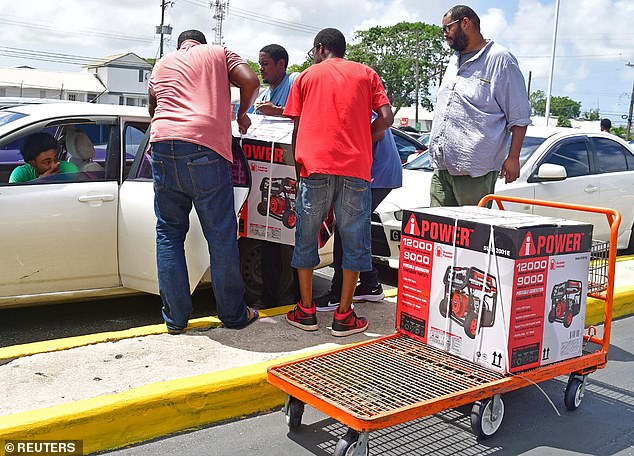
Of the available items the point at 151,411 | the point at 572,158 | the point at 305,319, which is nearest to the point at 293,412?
the point at 151,411

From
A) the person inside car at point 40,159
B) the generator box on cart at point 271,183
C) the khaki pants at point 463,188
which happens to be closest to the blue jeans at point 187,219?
the generator box on cart at point 271,183

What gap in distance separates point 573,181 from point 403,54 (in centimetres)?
7168

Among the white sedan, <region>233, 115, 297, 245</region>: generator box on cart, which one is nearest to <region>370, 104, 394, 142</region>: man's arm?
<region>233, 115, 297, 245</region>: generator box on cart

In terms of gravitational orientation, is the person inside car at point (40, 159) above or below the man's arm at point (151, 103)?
below

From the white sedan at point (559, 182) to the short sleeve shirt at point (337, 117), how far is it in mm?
2242

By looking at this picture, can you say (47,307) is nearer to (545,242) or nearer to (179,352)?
(179,352)

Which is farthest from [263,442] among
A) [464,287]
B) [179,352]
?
[464,287]

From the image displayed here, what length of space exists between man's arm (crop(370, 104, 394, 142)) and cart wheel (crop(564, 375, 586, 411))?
6.09 feet

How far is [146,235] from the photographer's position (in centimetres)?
492

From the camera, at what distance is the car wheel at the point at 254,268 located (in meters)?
5.57

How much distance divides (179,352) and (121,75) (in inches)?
2760

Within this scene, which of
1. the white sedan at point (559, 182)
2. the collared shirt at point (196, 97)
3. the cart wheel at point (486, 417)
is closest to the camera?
the cart wheel at point (486, 417)

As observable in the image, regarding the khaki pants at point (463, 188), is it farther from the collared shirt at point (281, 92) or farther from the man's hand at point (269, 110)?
the collared shirt at point (281, 92)

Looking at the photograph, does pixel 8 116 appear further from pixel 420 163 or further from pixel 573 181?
pixel 573 181
